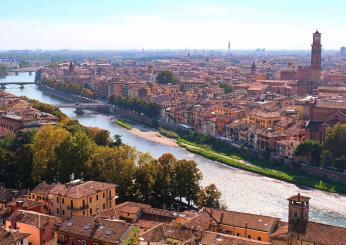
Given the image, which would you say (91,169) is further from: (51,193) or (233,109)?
(233,109)

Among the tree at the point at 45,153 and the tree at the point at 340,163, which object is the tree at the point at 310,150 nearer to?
the tree at the point at 340,163

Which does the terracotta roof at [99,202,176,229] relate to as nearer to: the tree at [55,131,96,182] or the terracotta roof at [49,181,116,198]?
the terracotta roof at [49,181,116,198]

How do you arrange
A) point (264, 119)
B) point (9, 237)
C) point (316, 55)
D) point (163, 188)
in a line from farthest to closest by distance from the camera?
point (316, 55), point (264, 119), point (163, 188), point (9, 237)

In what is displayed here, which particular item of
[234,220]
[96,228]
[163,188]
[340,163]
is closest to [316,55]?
[340,163]

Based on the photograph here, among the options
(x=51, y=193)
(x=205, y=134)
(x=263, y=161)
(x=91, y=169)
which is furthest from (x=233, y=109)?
(x=51, y=193)

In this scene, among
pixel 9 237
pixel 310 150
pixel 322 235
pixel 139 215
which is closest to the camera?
pixel 9 237

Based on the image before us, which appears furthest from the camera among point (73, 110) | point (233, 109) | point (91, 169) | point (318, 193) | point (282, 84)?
point (282, 84)

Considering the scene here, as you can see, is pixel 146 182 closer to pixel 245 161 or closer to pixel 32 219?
pixel 32 219
